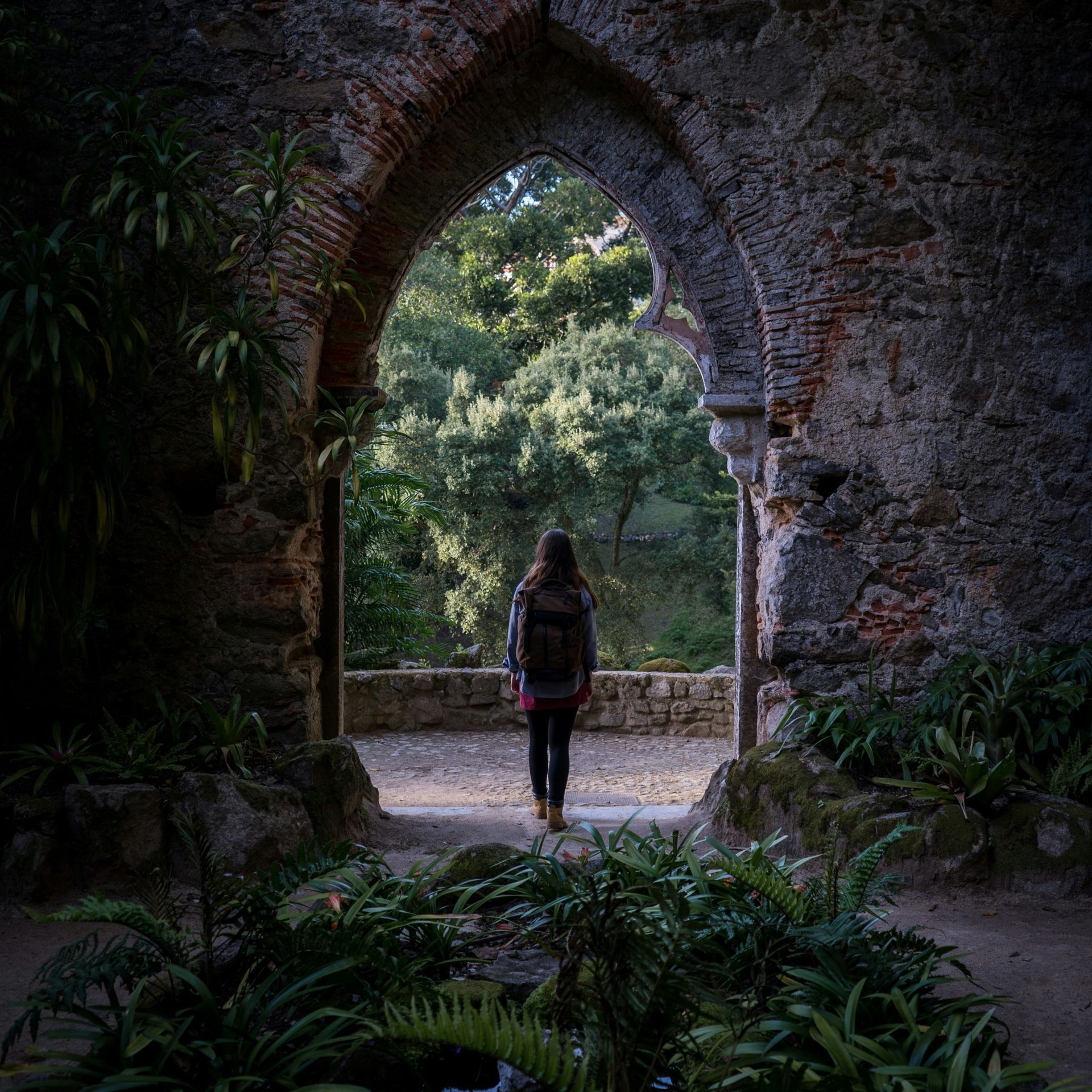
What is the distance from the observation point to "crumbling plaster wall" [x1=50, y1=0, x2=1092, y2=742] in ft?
13.8

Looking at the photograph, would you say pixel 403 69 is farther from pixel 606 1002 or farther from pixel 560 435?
pixel 560 435

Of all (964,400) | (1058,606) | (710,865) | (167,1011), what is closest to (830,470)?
(964,400)

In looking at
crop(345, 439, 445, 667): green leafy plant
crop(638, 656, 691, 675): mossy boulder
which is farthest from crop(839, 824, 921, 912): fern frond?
crop(638, 656, 691, 675): mossy boulder

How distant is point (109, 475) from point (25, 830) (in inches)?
51.1

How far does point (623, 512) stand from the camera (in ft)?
38.5

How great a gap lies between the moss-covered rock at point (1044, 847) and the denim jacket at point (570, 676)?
1.85 metres

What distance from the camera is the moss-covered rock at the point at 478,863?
9.43ft

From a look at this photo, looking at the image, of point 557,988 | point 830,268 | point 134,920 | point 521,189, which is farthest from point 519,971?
Answer: point 521,189

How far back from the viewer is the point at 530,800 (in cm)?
599

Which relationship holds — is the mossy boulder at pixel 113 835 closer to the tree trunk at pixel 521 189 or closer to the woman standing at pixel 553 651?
the woman standing at pixel 553 651

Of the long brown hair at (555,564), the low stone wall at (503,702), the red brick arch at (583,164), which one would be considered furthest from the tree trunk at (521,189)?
the long brown hair at (555,564)

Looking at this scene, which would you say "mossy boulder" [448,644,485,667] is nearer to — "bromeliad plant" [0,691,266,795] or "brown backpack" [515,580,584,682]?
"brown backpack" [515,580,584,682]

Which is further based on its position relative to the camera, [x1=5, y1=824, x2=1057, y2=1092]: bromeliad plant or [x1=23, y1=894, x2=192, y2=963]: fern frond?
[x1=23, y1=894, x2=192, y2=963]: fern frond

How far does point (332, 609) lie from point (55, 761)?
1550mm
